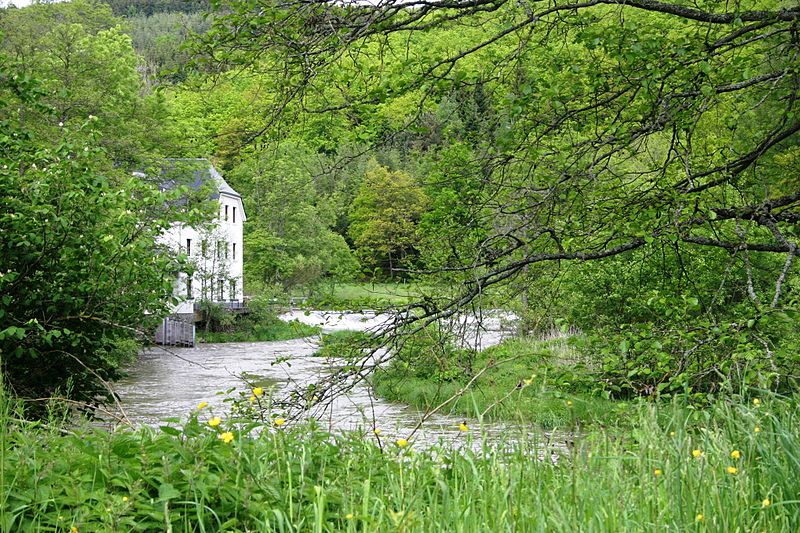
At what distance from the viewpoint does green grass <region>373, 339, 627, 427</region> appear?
195 inches

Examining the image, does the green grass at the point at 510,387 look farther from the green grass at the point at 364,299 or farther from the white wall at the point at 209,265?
the white wall at the point at 209,265

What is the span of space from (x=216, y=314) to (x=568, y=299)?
81.5 ft

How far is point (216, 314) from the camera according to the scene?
38375 mm

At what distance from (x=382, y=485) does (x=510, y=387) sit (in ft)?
41.3

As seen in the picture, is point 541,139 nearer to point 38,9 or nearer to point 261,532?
point 261,532

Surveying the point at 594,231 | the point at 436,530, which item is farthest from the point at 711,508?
the point at 594,231

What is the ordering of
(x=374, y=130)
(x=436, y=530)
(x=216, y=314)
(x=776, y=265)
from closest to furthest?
(x=436, y=530)
(x=374, y=130)
(x=776, y=265)
(x=216, y=314)

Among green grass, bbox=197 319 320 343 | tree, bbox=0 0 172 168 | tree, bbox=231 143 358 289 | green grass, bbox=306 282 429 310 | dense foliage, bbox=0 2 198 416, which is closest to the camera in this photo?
green grass, bbox=306 282 429 310

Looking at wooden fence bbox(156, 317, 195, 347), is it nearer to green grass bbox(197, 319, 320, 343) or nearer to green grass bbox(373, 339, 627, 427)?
green grass bbox(197, 319, 320, 343)

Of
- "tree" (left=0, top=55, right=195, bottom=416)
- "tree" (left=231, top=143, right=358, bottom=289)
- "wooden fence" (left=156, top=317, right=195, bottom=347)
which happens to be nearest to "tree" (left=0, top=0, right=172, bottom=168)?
"wooden fence" (left=156, top=317, right=195, bottom=347)

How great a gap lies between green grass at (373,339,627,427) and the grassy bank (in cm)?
37

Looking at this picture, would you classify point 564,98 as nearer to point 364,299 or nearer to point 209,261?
point 364,299

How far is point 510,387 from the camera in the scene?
51.6 feet

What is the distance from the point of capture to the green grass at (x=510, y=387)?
494 cm
